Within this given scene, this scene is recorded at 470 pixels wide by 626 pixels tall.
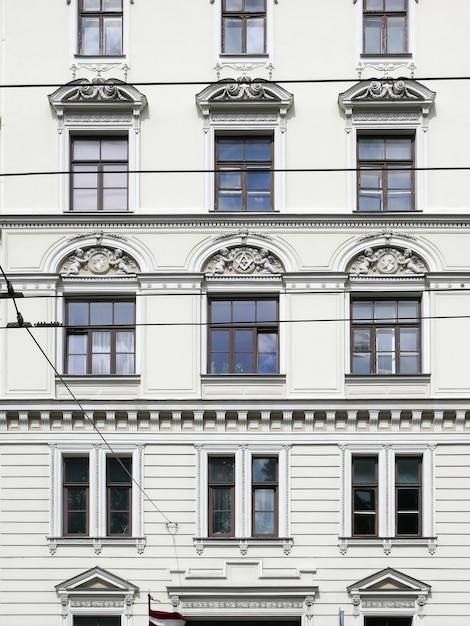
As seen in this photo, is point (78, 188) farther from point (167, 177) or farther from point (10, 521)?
point (10, 521)

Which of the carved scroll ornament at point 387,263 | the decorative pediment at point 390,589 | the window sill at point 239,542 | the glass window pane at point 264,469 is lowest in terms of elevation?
the decorative pediment at point 390,589

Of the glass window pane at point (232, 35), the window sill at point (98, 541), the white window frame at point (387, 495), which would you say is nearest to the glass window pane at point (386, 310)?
the white window frame at point (387, 495)

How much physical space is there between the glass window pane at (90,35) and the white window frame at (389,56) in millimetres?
6498

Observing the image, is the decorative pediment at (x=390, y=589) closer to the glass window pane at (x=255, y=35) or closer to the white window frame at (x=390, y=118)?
the white window frame at (x=390, y=118)

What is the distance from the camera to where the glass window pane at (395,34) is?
103 ft

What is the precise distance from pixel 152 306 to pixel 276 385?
11.6ft

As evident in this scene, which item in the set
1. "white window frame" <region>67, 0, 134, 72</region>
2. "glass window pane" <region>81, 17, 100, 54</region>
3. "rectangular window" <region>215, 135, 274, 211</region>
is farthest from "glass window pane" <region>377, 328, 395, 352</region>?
"glass window pane" <region>81, 17, 100, 54</region>

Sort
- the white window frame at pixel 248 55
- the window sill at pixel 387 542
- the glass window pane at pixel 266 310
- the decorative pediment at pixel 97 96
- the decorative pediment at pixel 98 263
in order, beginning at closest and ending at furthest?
the window sill at pixel 387 542 < the glass window pane at pixel 266 310 < the decorative pediment at pixel 98 263 < the decorative pediment at pixel 97 96 < the white window frame at pixel 248 55

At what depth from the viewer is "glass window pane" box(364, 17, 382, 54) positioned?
3123 cm

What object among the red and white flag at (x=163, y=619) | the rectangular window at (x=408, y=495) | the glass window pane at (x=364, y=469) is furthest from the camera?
the glass window pane at (x=364, y=469)

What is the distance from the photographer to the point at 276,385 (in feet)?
98.1

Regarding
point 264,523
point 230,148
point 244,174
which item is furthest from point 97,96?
point 264,523

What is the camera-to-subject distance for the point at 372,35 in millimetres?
31328

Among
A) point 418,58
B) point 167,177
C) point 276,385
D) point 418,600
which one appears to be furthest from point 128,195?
point 418,600
